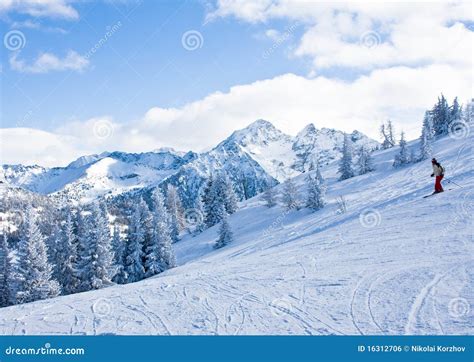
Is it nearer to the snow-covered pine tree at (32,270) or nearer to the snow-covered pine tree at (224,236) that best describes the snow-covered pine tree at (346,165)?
the snow-covered pine tree at (224,236)

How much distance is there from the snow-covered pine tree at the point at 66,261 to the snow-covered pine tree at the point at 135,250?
524cm

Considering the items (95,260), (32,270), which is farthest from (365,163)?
(32,270)

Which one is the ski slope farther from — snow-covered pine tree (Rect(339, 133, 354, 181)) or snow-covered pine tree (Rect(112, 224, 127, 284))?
snow-covered pine tree (Rect(339, 133, 354, 181))

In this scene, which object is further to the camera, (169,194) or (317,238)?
(169,194)

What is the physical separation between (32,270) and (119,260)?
9861mm

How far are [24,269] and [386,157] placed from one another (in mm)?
59116

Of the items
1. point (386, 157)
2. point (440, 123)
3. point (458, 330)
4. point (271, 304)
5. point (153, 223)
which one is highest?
point (440, 123)

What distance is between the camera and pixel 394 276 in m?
10.7

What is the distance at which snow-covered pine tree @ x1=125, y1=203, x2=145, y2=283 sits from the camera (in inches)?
1597

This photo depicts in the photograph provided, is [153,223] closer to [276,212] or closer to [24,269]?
[24,269]

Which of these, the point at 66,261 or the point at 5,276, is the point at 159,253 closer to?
the point at 66,261

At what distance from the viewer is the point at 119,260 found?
42.1 meters

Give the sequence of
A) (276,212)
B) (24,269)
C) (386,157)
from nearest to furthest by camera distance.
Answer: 1. (24,269)
2. (276,212)
3. (386,157)

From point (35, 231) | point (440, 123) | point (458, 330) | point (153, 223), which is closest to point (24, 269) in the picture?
point (35, 231)
